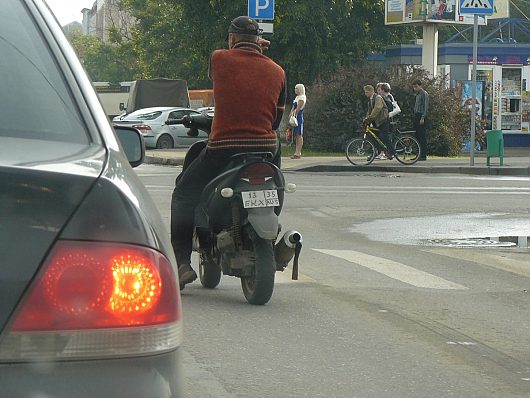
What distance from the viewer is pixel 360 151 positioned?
25125 mm

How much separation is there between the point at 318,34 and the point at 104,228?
3814cm

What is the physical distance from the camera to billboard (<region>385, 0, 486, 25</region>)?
37.4 meters

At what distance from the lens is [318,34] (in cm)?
4012

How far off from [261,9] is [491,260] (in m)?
15.4

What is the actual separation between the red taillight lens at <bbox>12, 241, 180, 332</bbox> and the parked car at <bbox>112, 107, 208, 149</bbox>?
3331cm

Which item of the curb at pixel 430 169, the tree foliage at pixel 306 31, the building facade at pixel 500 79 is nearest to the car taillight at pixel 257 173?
the curb at pixel 430 169

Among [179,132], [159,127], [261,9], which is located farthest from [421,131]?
[179,132]

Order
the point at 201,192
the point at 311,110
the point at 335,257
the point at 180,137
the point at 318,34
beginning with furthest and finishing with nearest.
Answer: the point at 318,34 → the point at 180,137 → the point at 311,110 → the point at 335,257 → the point at 201,192

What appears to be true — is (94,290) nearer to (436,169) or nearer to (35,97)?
(35,97)

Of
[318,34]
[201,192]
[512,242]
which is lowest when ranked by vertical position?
[512,242]

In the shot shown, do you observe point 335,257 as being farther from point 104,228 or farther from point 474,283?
point 104,228

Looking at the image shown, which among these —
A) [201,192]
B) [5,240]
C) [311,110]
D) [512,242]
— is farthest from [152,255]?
[311,110]

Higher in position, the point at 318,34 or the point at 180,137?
the point at 318,34

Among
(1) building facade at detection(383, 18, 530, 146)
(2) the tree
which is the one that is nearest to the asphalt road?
(1) building facade at detection(383, 18, 530, 146)
